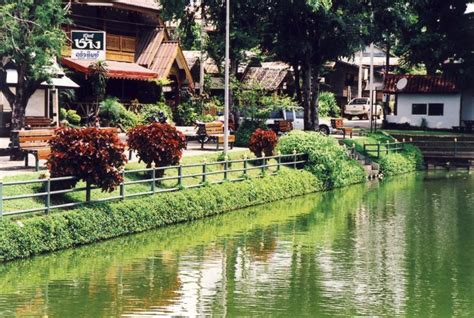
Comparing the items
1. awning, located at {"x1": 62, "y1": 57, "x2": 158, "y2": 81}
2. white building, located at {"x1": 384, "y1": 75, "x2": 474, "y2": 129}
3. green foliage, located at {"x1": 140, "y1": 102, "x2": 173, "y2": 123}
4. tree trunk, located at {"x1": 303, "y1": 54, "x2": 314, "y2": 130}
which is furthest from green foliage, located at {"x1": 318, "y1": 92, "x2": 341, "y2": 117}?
tree trunk, located at {"x1": 303, "y1": 54, "x2": 314, "y2": 130}

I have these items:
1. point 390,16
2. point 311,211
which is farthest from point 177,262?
point 390,16

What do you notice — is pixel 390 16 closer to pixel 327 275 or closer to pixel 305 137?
pixel 305 137

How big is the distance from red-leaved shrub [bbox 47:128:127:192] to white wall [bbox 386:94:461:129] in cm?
Result: 4449

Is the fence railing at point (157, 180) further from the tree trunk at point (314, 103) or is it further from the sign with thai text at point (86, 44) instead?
the tree trunk at point (314, 103)

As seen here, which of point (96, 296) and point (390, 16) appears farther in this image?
point (390, 16)

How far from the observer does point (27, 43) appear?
111ft

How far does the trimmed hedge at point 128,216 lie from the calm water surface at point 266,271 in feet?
1.14

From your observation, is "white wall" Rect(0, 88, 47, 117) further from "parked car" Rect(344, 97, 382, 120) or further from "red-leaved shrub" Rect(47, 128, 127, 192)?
"parked car" Rect(344, 97, 382, 120)

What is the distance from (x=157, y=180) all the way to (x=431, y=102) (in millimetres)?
41153

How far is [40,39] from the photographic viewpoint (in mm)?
33719

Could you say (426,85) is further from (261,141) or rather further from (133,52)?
(261,141)

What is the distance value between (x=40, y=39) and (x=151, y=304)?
1766cm

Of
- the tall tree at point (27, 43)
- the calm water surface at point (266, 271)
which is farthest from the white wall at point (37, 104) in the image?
the calm water surface at point (266, 271)

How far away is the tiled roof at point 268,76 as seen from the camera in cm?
7594
